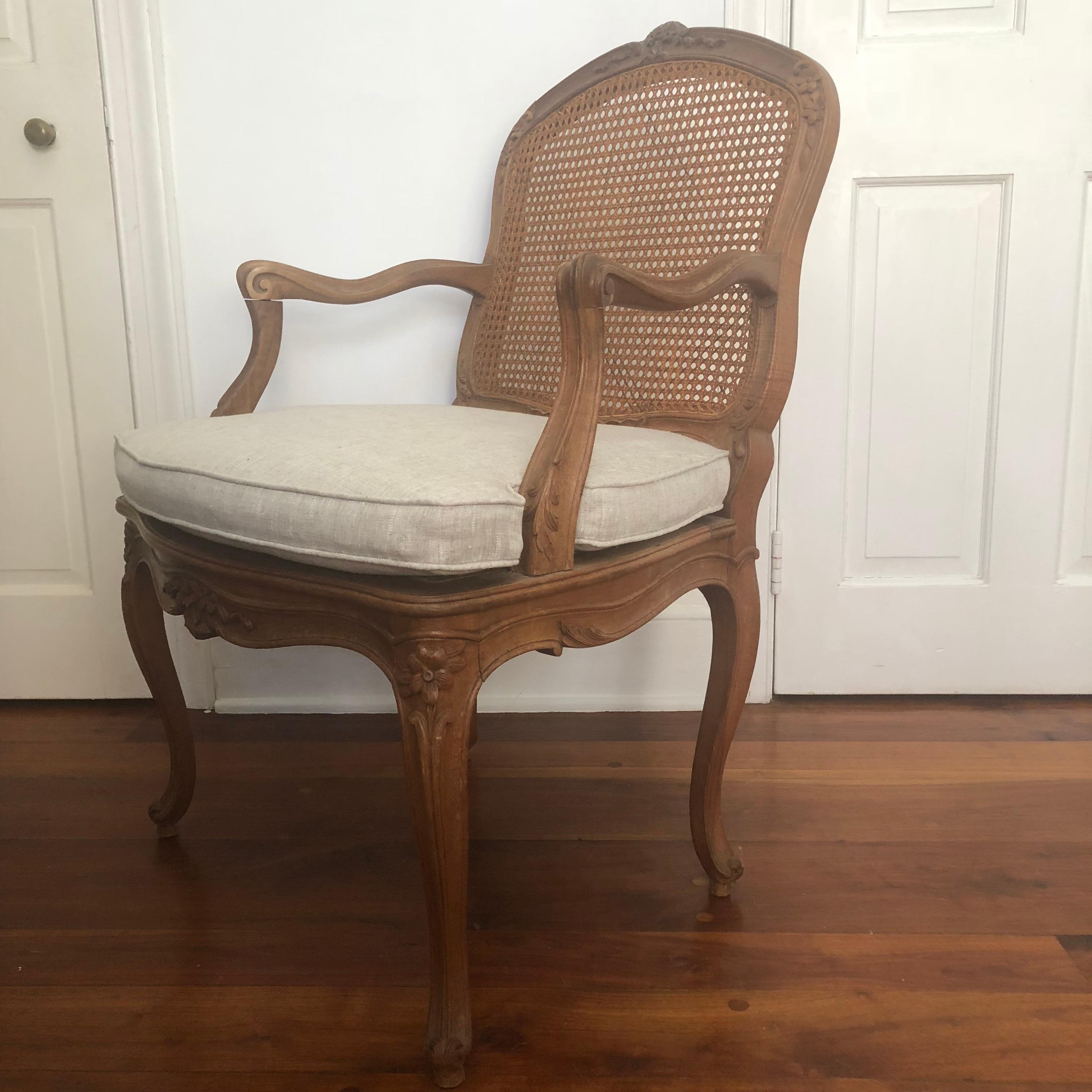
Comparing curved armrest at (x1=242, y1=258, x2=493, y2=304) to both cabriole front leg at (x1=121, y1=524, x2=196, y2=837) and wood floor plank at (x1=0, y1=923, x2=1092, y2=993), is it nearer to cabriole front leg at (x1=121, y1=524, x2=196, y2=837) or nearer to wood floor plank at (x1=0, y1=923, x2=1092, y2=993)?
cabriole front leg at (x1=121, y1=524, x2=196, y2=837)

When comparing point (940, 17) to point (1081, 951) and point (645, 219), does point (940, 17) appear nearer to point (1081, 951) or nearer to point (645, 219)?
point (645, 219)

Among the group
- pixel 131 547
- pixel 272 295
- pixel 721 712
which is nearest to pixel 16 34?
pixel 272 295

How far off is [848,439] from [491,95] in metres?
0.82

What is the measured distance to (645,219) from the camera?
3.99 ft

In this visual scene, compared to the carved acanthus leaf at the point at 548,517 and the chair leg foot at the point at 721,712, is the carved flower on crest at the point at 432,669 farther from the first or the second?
the chair leg foot at the point at 721,712

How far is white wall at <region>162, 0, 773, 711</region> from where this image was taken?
56.6 inches

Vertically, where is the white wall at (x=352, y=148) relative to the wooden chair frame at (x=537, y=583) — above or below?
above

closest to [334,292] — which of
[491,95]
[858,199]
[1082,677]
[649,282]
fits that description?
[491,95]

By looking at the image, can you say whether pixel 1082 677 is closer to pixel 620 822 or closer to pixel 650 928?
pixel 620 822

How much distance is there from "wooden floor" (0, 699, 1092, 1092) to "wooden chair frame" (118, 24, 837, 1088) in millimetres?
99

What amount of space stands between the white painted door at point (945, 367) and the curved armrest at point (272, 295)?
70 cm

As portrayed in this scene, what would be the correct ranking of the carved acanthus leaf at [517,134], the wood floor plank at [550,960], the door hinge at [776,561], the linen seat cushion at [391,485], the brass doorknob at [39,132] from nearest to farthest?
1. the linen seat cushion at [391,485]
2. the wood floor plank at [550,960]
3. the carved acanthus leaf at [517,134]
4. the brass doorknob at [39,132]
5. the door hinge at [776,561]

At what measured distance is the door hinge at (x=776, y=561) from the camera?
1595 millimetres

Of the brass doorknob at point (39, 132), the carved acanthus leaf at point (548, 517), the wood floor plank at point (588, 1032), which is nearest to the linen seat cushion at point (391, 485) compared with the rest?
the carved acanthus leaf at point (548, 517)
